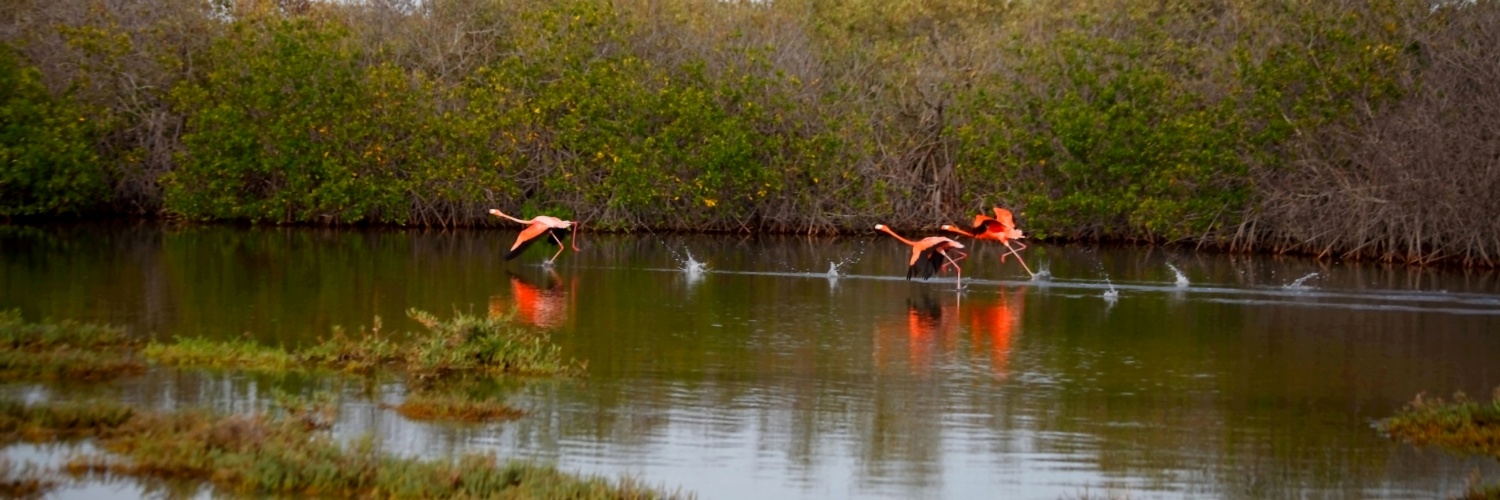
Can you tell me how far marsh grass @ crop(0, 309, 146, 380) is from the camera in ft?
37.6

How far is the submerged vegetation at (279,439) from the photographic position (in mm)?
8242

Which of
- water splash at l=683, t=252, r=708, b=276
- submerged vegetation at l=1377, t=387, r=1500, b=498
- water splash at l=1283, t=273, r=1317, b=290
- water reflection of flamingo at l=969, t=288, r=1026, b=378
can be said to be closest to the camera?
submerged vegetation at l=1377, t=387, r=1500, b=498

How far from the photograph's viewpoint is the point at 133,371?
11.8m

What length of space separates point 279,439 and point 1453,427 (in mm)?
7164

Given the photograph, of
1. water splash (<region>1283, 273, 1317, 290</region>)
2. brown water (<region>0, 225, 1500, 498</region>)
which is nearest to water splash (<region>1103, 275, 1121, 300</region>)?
brown water (<region>0, 225, 1500, 498</region>)

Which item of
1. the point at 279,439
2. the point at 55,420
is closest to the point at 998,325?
the point at 279,439

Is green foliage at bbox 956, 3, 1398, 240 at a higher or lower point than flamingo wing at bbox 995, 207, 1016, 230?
higher

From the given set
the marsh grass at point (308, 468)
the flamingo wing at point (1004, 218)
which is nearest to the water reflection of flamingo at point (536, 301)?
the flamingo wing at point (1004, 218)

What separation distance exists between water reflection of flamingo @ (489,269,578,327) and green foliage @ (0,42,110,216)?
13013 mm

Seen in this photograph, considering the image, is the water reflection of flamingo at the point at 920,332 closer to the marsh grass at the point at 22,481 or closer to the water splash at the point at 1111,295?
the water splash at the point at 1111,295

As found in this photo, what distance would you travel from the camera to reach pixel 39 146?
102 ft

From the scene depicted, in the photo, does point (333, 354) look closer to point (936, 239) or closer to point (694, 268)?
point (936, 239)

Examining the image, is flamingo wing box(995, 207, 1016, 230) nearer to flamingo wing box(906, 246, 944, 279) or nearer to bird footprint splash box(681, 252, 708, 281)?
flamingo wing box(906, 246, 944, 279)

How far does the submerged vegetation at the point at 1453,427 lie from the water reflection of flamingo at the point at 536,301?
26.8ft
